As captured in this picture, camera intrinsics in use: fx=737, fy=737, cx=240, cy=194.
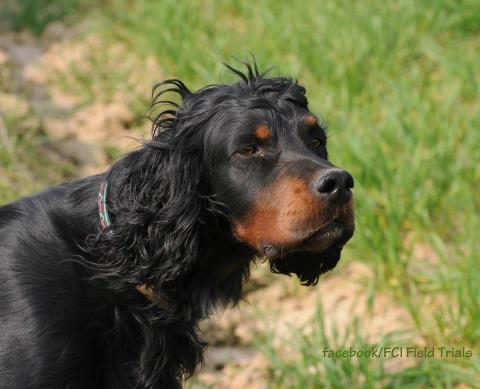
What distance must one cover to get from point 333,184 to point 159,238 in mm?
764

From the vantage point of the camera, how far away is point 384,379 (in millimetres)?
3654

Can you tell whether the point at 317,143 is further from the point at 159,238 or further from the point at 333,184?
the point at 159,238

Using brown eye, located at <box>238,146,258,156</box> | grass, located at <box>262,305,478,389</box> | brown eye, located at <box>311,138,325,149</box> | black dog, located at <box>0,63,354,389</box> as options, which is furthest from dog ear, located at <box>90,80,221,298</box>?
grass, located at <box>262,305,478,389</box>

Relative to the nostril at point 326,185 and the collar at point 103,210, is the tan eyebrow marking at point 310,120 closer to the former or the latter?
the nostril at point 326,185

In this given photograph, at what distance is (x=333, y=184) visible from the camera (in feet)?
8.45

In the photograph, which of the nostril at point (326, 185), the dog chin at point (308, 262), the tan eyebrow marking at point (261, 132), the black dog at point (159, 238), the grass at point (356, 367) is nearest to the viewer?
the nostril at point (326, 185)

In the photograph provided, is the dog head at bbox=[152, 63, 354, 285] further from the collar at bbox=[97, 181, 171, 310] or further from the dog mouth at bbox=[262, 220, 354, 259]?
the collar at bbox=[97, 181, 171, 310]

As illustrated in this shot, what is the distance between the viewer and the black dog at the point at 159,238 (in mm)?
2666

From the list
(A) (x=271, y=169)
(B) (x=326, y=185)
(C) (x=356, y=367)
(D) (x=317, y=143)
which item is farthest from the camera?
(C) (x=356, y=367)

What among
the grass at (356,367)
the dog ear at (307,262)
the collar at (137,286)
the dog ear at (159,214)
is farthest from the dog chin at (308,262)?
the grass at (356,367)

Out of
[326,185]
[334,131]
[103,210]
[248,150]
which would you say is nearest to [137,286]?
[103,210]

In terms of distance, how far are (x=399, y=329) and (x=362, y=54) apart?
2.77 metres

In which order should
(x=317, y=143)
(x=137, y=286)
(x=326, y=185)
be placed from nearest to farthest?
(x=326, y=185), (x=137, y=286), (x=317, y=143)

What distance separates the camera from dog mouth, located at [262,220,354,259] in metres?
2.62
